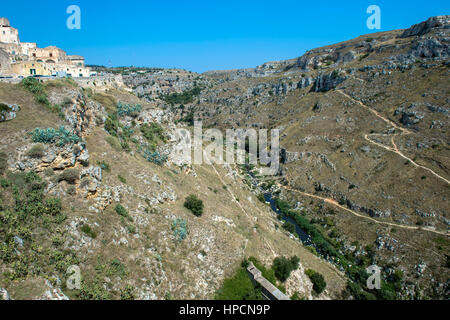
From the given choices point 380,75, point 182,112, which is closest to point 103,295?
point 380,75

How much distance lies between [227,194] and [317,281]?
16.8 meters

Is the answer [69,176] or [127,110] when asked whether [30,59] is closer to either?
[127,110]

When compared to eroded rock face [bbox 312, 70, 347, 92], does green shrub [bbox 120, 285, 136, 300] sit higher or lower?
lower

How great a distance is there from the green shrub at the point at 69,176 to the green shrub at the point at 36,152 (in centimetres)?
194

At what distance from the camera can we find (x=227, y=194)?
3978cm

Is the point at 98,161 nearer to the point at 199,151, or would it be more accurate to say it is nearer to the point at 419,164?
the point at 199,151

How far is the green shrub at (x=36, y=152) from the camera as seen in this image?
1845 cm

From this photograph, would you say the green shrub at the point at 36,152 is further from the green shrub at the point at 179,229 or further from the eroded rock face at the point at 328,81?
the eroded rock face at the point at 328,81

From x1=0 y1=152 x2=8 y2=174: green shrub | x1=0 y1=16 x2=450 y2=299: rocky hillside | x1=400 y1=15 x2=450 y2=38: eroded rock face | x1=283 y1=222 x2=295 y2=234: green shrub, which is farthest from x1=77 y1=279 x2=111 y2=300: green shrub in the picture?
x1=400 y1=15 x2=450 y2=38: eroded rock face

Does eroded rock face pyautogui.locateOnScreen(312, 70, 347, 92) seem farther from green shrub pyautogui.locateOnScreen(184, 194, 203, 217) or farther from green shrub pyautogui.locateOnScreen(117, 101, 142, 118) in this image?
green shrub pyautogui.locateOnScreen(184, 194, 203, 217)

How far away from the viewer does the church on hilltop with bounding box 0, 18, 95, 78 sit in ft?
110

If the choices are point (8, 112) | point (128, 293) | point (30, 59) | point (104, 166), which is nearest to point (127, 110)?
point (104, 166)

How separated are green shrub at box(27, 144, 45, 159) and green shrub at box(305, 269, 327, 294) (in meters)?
29.3

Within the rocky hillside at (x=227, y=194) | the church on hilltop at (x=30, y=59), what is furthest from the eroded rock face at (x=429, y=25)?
the church on hilltop at (x=30, y=59)
